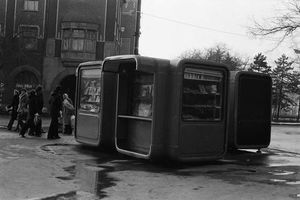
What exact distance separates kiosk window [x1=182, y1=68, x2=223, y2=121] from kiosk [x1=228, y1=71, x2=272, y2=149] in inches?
103

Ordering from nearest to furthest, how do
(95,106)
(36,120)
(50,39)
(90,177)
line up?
(90,177) → (95,106) → (36,120) → (50,39)

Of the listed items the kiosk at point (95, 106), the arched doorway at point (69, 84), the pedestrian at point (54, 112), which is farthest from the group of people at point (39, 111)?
the arched doorway at point (69, 84)

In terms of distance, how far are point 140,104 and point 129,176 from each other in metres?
3.05

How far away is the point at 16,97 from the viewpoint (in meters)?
18.6

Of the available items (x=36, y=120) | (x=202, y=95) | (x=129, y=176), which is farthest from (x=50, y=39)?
(x=129, y=176)

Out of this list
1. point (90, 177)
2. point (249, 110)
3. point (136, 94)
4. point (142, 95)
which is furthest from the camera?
point (249, 110)

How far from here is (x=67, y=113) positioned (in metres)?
17.2

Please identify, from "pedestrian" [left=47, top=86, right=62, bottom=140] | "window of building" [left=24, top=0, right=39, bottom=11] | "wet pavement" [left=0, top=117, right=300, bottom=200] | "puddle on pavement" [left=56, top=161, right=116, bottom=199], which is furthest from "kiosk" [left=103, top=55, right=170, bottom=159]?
"window of building" [left=24, top=0, right=39, bottom=11]

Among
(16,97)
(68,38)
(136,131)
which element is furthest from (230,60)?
(136,131)

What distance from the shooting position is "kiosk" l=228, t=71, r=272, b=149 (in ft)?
46.2

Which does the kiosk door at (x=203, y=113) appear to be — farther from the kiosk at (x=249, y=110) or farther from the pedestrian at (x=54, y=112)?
the pedestrian at (x=54, y=112)

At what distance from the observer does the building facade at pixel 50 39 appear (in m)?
35.1

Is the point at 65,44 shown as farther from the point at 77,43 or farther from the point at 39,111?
the point at 39,111

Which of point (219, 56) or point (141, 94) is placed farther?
point (219, 56)
